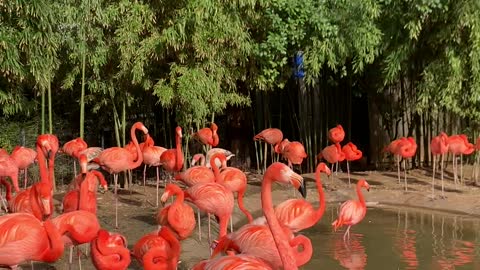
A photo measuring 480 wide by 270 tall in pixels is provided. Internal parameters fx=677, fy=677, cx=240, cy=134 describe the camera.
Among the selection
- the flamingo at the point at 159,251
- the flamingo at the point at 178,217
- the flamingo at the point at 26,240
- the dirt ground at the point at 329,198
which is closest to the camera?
the flamingo at the point at 26,240

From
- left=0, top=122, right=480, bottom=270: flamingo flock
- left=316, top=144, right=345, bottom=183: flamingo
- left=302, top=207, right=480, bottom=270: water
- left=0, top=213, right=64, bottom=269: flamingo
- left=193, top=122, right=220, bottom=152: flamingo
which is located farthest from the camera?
left=316, top=144, right=345, bottom=183: flamingo

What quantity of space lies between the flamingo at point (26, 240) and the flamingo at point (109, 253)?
278mm

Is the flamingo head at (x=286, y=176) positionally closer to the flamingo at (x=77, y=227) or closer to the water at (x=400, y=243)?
the flamingo at (x=77, y=227)

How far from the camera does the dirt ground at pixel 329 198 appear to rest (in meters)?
7.80

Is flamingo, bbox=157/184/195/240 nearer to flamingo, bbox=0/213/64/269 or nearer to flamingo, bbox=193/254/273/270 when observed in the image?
flamingo, bbox=0/213/64/269

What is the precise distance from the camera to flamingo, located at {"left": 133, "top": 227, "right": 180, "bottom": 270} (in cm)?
498

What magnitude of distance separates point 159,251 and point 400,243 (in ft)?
12.1

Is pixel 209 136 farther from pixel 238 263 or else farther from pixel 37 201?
pixel 238 263

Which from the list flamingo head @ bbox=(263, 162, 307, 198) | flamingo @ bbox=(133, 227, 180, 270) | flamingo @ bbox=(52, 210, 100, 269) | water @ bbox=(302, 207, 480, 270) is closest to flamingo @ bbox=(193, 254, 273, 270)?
flamingo head @ bbox=(263, 162, 307, 198)

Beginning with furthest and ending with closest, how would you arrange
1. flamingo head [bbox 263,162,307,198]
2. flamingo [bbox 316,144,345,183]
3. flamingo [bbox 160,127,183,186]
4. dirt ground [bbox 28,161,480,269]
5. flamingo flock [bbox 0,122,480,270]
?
flamingo [bbox 316,144,345,183] → flamingo [bbox 160,127,183,186] → dirt ground [bbox 28,161,480,269] → flamingo flock [bbox 0,122,480,270] → flamingo head [bbox 263,162,307,198]

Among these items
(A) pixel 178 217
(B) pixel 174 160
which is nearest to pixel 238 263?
(A) pixel 178 217

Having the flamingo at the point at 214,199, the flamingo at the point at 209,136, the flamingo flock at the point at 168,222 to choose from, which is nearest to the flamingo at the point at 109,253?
the flamingo flock at the point at 168,222

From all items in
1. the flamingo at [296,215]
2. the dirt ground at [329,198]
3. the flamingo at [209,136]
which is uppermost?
the flamingo at [209,136]

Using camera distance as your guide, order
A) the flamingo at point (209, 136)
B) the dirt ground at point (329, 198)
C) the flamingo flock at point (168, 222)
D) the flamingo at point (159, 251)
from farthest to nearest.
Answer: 1. the flamingo at point (209, 136)
2. the dirt ground at point (329, 198)
3. the flamingo at point (159, 251)
4. the flamingo flock at point (168, 222)
